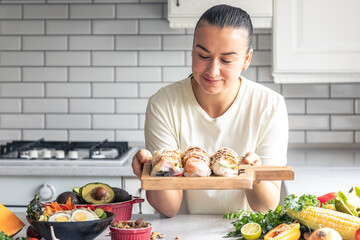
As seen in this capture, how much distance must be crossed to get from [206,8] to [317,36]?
23.1 inches

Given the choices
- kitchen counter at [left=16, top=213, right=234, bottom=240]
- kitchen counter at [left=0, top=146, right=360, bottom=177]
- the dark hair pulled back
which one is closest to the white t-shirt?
kitchen counter at [left=16, top=213, right=234, bottom=240]

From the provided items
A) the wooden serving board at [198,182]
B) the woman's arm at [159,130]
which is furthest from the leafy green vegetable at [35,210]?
the woman's arm at [159,130]

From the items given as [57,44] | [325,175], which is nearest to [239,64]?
[325,175]

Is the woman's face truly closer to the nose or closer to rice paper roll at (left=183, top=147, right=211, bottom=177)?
the nose

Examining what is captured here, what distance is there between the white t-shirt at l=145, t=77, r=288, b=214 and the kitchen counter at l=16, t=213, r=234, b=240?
0.49ft

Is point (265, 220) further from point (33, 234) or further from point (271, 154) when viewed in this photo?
point (33, 234)

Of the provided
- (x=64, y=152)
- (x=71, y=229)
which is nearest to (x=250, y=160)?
(x=71, y=229)

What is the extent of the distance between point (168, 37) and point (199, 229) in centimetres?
177

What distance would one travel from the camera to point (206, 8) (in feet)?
9.32

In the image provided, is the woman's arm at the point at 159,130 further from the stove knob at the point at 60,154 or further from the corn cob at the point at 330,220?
the stove knob at the point at 60,154

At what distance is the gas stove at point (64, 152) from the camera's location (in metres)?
2.75

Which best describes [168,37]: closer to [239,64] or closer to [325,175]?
[325,175]

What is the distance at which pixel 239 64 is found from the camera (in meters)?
1.72

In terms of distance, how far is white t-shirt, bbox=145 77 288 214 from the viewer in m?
1.92
